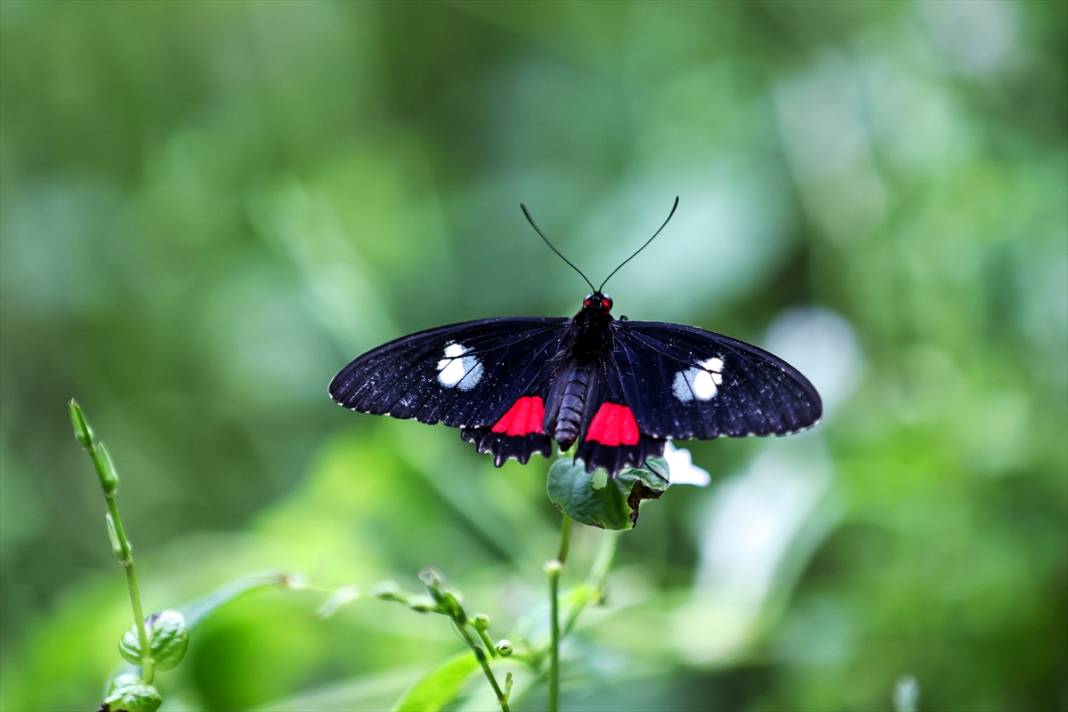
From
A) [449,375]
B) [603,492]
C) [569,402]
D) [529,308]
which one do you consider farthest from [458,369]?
[529,308]

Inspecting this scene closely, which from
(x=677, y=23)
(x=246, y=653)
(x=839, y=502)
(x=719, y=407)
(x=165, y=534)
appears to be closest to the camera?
(x=719, y=407)

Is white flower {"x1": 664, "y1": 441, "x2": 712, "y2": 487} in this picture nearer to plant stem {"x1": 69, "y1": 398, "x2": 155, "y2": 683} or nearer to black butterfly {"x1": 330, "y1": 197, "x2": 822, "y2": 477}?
black butterfly {"x1": 330, "y1": 197, "x2": 822, "y2": 477}

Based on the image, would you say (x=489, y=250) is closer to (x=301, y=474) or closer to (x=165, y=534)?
(x=301, y=474)

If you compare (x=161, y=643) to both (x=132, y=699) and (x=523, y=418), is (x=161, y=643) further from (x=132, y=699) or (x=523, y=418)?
(x=523, y=418)

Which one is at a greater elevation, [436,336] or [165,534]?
[165,534]

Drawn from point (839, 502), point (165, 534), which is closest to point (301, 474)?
point (165, 534)

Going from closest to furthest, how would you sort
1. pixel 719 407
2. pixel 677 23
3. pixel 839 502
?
1. pixel 719 407
2. pixel 839 502
3. pixel 677 23

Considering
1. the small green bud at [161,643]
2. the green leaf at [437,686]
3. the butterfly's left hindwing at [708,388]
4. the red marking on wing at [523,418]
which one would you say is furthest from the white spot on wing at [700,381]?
the small green bud at [161,643]
